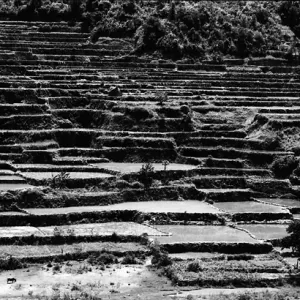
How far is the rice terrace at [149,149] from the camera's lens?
3491 centimetres

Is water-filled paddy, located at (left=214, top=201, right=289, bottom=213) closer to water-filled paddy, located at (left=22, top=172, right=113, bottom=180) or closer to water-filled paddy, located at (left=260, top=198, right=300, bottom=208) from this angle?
water-filled paddy, located at (left=260, top=198, right=300, bottom=208)

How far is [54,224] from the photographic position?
39688 mm

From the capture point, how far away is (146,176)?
45031 mm

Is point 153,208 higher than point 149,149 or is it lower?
lower

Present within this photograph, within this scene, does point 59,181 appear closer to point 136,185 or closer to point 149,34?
point 136,185

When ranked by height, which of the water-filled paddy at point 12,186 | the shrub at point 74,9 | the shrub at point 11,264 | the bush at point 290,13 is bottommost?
the shrub at point 11,264

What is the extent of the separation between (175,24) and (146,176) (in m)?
25.7

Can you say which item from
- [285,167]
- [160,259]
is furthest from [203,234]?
[285,167]

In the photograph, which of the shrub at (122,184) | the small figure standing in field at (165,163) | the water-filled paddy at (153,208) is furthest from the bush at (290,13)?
the shrub at (122,184)

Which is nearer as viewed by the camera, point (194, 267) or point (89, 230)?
point (194, 267)

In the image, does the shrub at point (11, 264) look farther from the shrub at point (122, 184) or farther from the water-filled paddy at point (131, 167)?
the water-filled paddy at point (131, 167)

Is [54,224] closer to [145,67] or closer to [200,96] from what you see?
[200,96]

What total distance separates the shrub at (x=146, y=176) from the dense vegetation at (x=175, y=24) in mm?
21572

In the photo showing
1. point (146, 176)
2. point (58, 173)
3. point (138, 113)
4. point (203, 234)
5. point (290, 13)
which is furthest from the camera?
point (290, 13)
